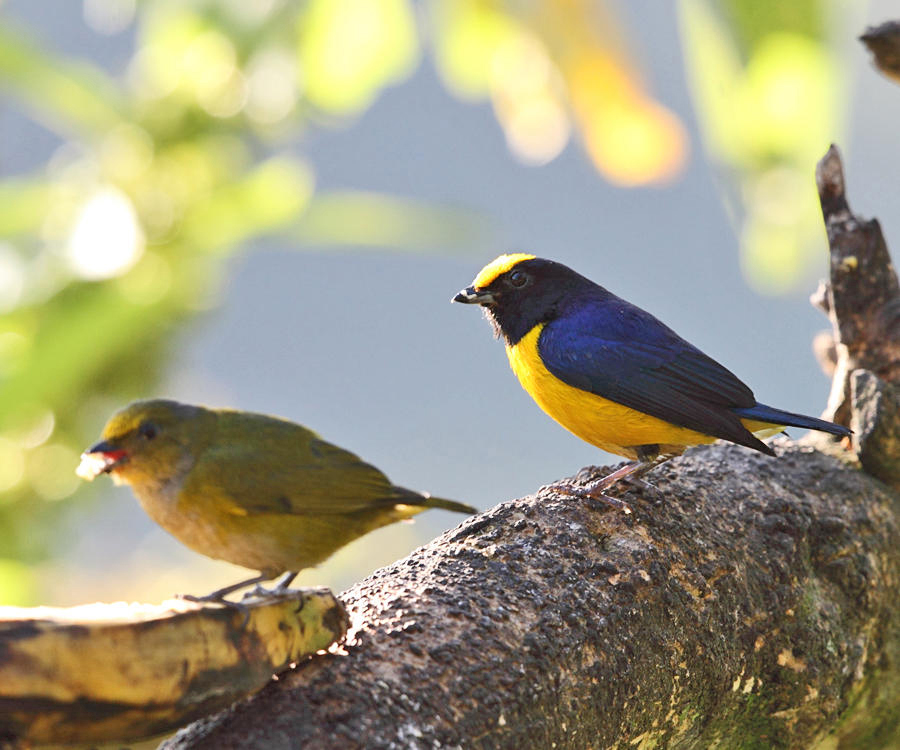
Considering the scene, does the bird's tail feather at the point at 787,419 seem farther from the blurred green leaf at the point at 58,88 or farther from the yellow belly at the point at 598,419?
the blurred green leaf at the point at 58,88

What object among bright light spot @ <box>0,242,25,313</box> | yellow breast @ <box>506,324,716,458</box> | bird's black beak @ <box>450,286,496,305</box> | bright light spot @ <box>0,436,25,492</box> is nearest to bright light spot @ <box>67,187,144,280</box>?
bright light spot @ <box>0,242,25,313</box>

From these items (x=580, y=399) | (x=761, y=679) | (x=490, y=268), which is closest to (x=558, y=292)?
(x=490, y=268)

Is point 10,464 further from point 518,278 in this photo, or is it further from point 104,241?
point 518,278

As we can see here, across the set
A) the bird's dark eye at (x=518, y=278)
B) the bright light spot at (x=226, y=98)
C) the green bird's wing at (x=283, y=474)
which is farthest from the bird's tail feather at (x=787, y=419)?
the bright light spot at (x=226, y=98)

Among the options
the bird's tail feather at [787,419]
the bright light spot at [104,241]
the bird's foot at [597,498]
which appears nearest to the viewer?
the bird's foot at [597,498]

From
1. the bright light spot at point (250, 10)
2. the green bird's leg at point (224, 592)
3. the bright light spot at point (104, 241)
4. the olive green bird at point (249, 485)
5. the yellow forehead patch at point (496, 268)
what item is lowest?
the green bird's leg at point (224, 592)

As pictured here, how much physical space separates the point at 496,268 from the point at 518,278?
1.5 inches

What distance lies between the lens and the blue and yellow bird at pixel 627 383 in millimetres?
1504

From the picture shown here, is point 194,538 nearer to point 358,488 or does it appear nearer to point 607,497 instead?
point 358,488

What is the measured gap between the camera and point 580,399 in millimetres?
1577

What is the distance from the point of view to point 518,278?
68.1 inches

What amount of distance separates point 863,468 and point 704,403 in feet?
1.32

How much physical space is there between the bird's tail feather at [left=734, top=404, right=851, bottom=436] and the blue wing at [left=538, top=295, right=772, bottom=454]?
12 millimetres

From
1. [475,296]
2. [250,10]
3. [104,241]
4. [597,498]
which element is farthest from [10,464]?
[597,498]
